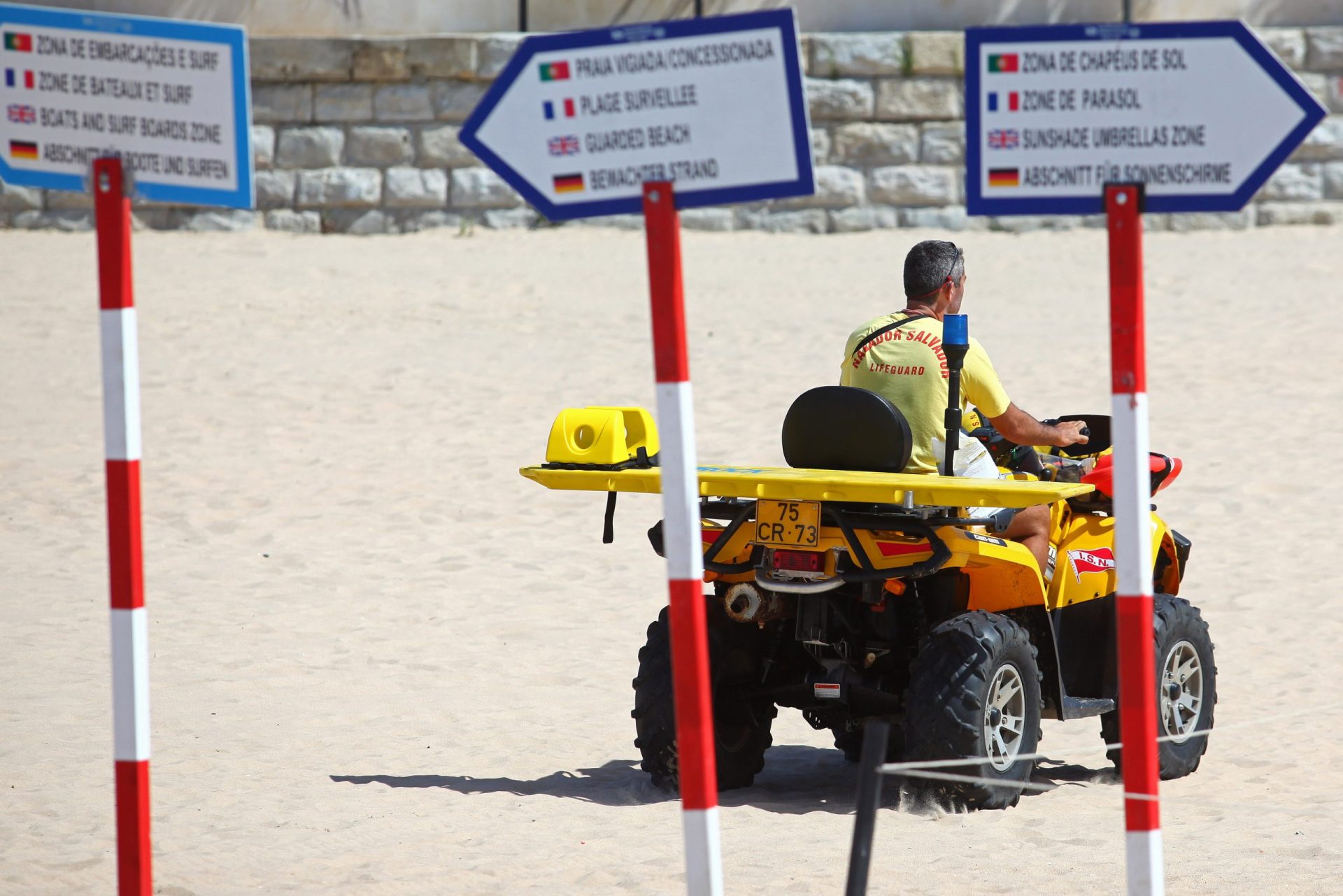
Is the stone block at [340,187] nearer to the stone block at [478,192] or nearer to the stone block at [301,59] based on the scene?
the stone block at [478,192]

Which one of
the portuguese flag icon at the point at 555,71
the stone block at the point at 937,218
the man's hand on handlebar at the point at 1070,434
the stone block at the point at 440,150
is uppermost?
the stone block at the point at 440,150

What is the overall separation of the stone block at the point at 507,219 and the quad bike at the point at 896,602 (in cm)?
1271

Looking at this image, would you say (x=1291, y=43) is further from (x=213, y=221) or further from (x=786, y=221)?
(x=213, y=221)

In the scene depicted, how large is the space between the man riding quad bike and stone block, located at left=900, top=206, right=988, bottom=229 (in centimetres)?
1259

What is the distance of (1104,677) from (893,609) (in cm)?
89

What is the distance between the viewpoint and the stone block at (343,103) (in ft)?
59.0

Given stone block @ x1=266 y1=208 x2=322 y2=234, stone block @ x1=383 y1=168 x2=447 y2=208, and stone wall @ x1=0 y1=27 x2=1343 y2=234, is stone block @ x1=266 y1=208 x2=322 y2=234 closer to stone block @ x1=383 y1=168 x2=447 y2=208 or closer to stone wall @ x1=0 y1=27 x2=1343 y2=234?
stone wall @ x1=0 y1=27 x2=1343 y2=234

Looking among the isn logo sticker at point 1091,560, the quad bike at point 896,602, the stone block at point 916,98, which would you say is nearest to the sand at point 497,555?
the quad bike at point 896,602

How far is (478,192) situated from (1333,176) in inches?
348

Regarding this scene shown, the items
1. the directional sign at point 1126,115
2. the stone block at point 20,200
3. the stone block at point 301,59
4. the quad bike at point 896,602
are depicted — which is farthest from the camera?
the stone block at point 301,59

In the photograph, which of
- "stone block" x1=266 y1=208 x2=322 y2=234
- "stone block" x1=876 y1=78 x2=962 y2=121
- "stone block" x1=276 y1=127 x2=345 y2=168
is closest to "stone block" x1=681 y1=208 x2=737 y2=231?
"stone block" x1=876 y1=78 x2=962 y2=121

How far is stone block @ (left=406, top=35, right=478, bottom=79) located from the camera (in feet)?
58.6

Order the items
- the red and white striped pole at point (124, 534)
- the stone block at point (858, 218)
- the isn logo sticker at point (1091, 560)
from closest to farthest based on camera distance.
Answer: the red and white striped pole at point (124, 534)
the isn logo sticker at point (1091, 560)
the stone block at point (858, 218)

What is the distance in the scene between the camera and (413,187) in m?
18.1
